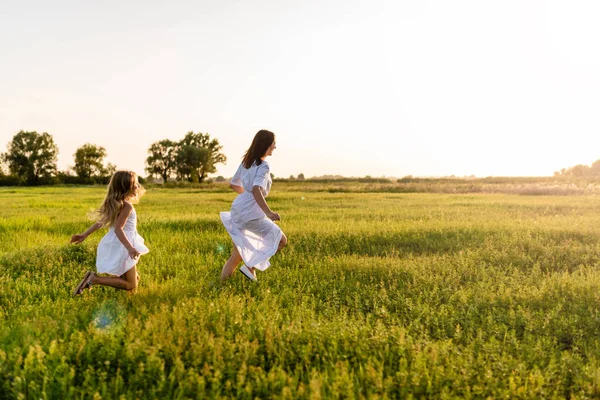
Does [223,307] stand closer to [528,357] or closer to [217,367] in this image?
[217,367]

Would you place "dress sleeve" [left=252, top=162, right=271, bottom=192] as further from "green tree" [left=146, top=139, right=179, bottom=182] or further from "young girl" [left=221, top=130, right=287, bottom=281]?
"green tree" [left=146, top=139, right=179, bottom=182]

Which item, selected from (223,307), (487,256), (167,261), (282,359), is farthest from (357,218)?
(282,359)

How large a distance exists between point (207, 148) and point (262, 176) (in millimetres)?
106065

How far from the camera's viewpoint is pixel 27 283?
22.7ft

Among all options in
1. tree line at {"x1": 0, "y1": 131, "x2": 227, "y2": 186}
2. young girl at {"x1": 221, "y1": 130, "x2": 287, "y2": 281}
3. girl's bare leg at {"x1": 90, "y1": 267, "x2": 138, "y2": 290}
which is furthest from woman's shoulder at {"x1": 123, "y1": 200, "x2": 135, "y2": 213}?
tree line at {"x1": 0, "y1": 131, "x2": 227, "y2": 186}

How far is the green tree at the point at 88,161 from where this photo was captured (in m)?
99.0

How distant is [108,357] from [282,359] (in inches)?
66.0

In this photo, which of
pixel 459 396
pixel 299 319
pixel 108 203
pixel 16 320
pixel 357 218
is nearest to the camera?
pixel 459 396

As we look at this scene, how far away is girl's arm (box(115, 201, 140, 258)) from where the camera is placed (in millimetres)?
5893

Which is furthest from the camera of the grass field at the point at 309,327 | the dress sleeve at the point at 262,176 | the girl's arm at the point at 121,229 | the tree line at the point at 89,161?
the tree line at the point at 89,161

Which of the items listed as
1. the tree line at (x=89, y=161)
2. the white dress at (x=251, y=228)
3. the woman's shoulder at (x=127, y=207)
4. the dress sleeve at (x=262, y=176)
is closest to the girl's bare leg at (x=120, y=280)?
the woman's shoulder at (x=127, y=207)

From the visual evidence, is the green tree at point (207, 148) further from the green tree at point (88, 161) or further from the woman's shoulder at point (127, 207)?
the woman's shoulder at point (127, 207)

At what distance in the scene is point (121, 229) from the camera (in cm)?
593

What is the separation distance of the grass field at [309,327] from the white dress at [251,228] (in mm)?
496
